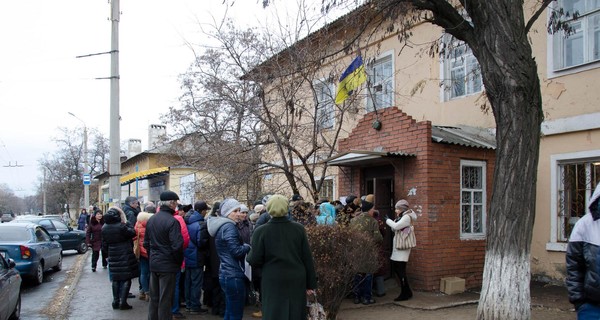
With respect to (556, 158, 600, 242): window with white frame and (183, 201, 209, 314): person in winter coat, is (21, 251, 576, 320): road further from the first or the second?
(556, 158, 600, 242): window with white frame

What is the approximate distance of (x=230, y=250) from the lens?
20.2ft

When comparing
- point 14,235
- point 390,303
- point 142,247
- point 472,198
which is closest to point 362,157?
point 472,198

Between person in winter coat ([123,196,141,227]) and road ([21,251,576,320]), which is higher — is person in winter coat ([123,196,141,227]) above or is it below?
above

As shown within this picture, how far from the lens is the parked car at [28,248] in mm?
10906

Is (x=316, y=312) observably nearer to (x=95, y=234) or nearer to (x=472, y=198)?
(x=472, y=198)

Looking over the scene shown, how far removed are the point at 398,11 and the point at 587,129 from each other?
4278mm

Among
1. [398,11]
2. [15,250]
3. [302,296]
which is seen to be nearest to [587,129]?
[398,11]

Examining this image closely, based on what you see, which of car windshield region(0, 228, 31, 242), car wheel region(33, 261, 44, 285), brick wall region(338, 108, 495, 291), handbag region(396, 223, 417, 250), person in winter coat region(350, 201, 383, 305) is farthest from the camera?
car windshield region(0, 228, 31, 242)

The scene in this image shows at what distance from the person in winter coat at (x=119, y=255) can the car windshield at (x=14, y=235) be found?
4.66 meters

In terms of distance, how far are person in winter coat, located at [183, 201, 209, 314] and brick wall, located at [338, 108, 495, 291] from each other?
12.4ft

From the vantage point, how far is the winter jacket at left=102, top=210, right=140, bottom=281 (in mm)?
8109

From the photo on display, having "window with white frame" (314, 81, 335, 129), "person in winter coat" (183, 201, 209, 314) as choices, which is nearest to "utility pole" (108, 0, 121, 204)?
"window with white frame" (314, 81, 335, 129)

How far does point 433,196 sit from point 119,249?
18.1 ft

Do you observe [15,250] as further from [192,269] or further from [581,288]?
[581,288]
